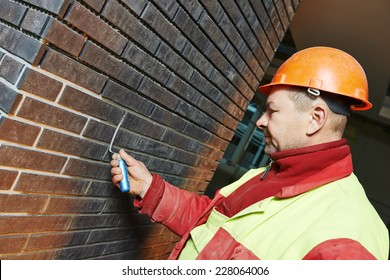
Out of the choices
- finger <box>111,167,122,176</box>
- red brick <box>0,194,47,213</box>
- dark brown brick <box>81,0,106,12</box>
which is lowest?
red brick <box>0,194,47,213</box>

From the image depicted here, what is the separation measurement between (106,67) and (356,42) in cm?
515

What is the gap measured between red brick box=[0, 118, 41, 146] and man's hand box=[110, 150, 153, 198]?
50 cm

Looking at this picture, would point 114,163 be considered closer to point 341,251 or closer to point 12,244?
point 12,244

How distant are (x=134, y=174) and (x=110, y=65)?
2.25ft

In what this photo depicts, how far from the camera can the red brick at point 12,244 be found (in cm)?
167

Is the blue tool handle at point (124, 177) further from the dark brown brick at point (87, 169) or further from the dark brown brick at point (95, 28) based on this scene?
the dark brown brick at point (95, 28)

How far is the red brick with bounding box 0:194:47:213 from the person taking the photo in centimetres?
159

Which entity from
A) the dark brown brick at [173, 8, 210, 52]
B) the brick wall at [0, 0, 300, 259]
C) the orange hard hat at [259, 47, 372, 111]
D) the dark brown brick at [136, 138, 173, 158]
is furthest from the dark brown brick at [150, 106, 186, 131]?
the orange hard hat at [259, 47, 372, 111]

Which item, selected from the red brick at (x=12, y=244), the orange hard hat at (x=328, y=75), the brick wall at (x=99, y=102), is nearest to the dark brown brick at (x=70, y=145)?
the brick wall at (x=99, y=102)

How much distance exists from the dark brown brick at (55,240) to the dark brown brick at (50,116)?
0.60 m

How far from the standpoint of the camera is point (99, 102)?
5.95 ft

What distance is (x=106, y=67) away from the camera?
1.76 m

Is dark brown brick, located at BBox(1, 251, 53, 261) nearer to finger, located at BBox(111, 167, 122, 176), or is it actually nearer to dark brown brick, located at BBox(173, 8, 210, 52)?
finger, located at BBox(111, 167, 122, 176)

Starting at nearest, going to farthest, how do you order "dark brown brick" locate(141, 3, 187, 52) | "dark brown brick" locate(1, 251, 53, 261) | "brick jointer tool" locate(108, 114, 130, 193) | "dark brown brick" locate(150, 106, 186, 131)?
"dark brown brick" locate(1, 251, 53, 261), "dark brown brick" locate(141, 3, 187, 52), "brick jointer tool" locate(108, 114, 130, 193), "dark brown brick" locate(150, 106, 186, 131)
